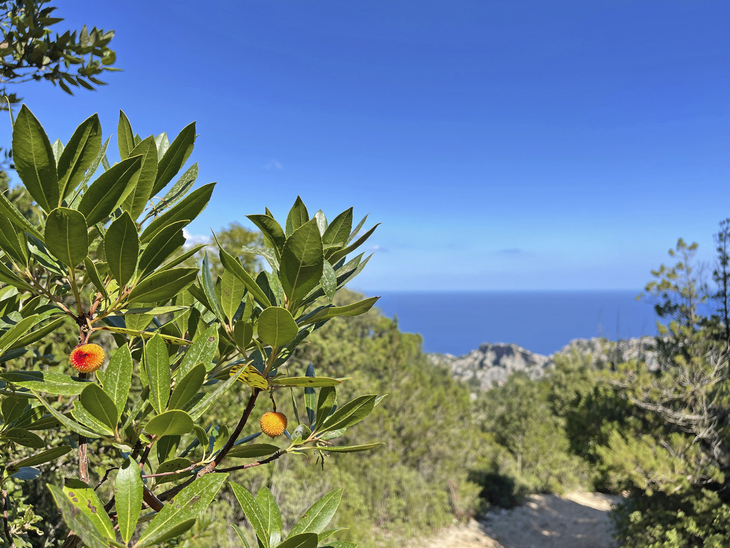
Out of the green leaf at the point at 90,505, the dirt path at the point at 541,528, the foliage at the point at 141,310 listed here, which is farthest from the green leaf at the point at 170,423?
the dirt path at the point at 541,528

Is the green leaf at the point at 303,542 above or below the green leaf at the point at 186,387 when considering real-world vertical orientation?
below

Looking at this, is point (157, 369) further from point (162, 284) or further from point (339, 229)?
point (339, 229)

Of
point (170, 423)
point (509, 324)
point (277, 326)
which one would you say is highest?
point (277, 326)

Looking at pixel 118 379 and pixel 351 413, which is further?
pixel 351 413

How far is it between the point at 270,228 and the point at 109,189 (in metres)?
0.20

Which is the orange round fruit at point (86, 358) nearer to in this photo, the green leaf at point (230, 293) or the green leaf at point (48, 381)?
the green leaf at point (48, 381)

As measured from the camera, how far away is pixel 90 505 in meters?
0.43

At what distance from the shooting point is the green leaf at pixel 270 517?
0.59 m

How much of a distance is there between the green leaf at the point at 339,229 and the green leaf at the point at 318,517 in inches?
16.4

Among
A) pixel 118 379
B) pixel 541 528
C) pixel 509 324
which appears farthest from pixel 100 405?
pixel 509 324

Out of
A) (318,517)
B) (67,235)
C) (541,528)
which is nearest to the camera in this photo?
(67,235)

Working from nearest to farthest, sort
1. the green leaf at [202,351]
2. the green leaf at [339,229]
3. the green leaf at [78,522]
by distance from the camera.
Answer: the green leaf at [78,522] < the green leaf at [202,351] < the green leaf at [339,229]

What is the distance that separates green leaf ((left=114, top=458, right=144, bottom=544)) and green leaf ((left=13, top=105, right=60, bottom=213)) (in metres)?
0.34

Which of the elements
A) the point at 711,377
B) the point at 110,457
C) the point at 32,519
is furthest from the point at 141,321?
the point at 711,377
